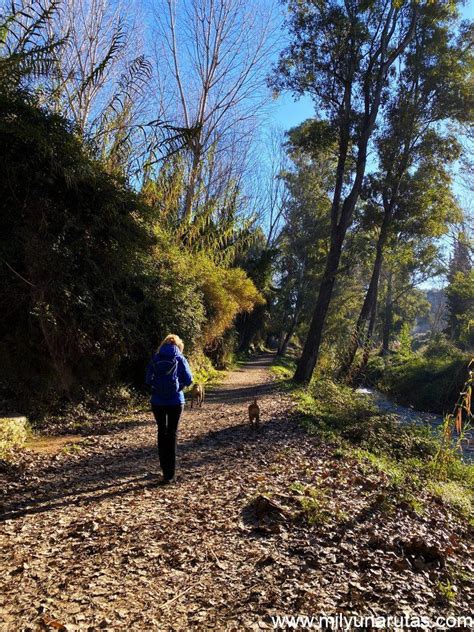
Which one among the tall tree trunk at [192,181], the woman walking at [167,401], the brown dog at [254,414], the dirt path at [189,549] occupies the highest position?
the tall tree trunk at [192,181]

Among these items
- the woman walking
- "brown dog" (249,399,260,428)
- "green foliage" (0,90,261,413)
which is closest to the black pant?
the woman walking

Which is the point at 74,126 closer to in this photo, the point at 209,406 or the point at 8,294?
the point at 8,294

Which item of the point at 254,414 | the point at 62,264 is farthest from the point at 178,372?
the point at 62,264

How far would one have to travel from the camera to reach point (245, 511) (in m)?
4.21

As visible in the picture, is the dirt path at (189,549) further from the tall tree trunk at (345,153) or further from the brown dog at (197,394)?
the tall tree trunk at (345,153)

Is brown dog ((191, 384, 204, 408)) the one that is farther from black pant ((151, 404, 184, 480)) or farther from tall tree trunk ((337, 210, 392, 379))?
tall tree trunk ((337, 210, 392, 379))

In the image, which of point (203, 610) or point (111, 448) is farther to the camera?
point (111, 448)

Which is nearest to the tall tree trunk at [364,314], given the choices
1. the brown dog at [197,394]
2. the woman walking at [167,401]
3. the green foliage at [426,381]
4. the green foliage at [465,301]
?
the green foliage at [426,381]

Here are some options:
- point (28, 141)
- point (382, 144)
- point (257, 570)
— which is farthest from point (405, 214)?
point (257, 570)

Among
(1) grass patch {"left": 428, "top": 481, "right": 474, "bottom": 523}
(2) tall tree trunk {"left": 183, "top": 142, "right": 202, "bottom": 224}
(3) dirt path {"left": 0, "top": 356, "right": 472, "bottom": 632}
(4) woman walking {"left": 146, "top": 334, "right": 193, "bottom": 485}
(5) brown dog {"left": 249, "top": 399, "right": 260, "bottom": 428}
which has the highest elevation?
(2) tall tree trunk {"left": 183, "top": 142, "right": 202, "bottom": 224}

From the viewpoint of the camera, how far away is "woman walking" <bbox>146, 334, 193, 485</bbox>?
5.00 m

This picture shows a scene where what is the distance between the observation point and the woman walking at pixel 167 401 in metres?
5.00

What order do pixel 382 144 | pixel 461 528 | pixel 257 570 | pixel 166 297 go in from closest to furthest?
pixel 257 570
pixel 461 528
pixel 166 297
pixel 382 144

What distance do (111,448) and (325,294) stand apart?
1027 cm
